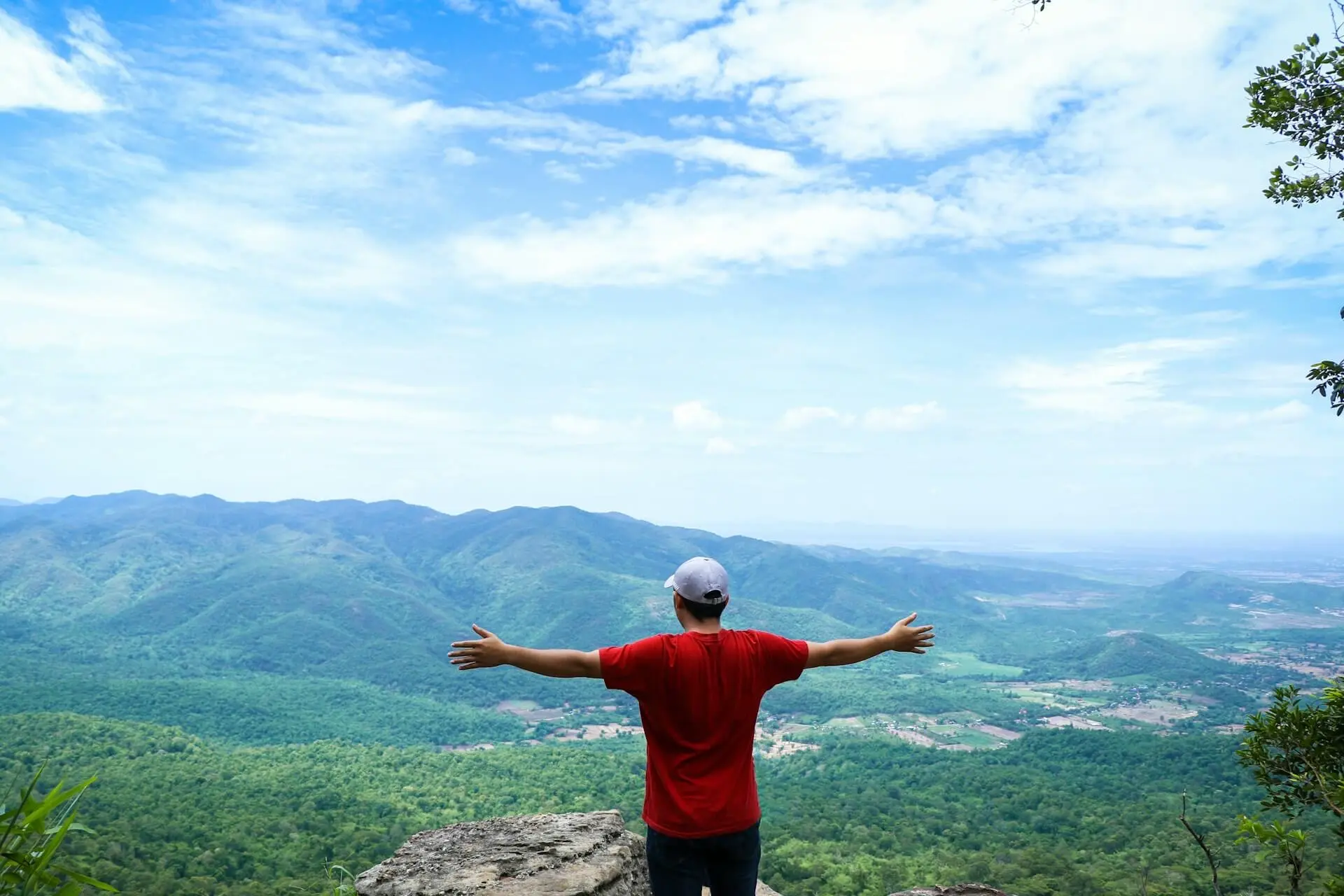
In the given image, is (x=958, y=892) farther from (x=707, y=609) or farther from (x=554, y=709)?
(x=554, y=709)

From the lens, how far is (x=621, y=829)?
5.15 meters

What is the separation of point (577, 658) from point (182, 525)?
225656mm

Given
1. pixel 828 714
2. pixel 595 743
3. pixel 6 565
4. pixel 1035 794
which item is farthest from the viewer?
pixel 6 565

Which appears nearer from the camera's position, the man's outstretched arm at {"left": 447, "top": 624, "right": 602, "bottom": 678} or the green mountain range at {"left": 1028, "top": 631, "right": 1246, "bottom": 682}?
the man's outstretched arm at {"left": 447, "top": 624, "right": 602, "bottom": 678}

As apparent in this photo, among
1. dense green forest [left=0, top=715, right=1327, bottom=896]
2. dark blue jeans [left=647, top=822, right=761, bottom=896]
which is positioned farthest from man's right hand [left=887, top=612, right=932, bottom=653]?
dense green forest [left=0, top=715, right=1327, bottom=896]

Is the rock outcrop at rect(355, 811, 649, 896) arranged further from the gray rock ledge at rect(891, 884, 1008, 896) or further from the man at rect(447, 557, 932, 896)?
the gray rock ledge at rect(891, 884, 1008, 896)

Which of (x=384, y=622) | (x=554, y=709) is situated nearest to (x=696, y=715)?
(x=554, y=709)

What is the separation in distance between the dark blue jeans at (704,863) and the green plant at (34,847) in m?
1.88

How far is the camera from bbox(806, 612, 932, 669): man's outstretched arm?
3.28 metres

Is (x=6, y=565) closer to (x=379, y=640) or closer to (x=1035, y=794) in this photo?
(x=379, y=640)

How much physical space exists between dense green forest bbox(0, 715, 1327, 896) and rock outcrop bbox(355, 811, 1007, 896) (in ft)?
66.4

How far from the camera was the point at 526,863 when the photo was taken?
15.2 feet

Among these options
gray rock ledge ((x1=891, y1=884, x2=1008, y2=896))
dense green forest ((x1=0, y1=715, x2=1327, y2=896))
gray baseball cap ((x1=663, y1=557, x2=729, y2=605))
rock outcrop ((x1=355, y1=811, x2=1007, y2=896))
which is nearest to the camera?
gray baseball cap ((x1=663, y1=557, x2=729, y2=605))

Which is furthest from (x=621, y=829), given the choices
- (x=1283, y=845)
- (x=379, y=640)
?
(x=379, y=640)
